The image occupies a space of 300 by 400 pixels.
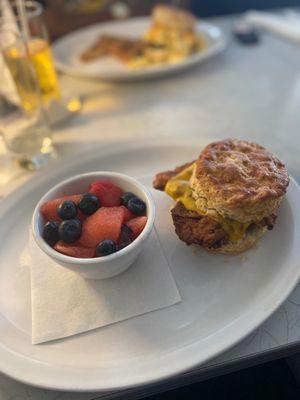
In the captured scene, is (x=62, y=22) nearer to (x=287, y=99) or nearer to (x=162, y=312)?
(x=287, y=99)

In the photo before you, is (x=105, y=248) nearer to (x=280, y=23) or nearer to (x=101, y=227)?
(x=101, y=227)

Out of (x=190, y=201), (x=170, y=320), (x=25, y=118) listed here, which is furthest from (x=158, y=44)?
(x=170, y=320)

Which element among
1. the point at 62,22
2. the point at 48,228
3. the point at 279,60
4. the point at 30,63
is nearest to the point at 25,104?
the point at 30,63

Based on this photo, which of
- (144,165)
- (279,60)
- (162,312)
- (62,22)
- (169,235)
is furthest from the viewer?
(62,22)

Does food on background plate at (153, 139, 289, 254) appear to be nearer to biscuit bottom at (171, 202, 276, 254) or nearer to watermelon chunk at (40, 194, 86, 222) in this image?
biscuit bottom at (171, 202, 276, 254)

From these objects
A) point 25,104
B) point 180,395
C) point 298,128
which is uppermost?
point 25,104

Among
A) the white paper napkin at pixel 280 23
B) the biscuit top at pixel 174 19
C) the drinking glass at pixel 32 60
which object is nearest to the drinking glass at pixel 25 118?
the drinking glass at pixel 32 60
